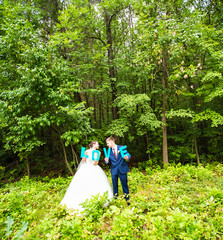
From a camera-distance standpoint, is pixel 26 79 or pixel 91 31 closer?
pixel 26 79

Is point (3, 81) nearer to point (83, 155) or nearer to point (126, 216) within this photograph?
point (83, 155)

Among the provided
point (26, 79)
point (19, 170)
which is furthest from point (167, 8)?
point (19, 170)

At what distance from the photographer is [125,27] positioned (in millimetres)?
10938

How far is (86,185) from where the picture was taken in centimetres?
379

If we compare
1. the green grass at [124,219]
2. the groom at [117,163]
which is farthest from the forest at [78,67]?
the green grass at [124,219]

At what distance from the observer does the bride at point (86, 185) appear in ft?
12.3

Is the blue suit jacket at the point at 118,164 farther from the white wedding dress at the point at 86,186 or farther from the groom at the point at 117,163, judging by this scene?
the white wedding dress at the point at 86,186

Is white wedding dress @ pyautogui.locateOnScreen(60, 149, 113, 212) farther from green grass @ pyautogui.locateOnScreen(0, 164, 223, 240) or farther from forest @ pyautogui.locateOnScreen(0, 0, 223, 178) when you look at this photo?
forest @ pyautogui.locateOnScreen(0, 0, 223, 178)

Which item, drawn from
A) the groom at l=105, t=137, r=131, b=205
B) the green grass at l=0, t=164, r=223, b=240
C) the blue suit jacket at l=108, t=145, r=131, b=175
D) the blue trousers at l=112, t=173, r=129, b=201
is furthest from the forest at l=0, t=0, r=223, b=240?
the blue suit jacket at l=108, t=145, r=131, b=175

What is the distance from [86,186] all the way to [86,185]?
2cm

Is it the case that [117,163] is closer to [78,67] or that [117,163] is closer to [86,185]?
[86,185]

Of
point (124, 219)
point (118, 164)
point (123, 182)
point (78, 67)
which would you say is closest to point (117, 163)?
point (118, 164)

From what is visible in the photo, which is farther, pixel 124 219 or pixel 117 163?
pixel 117 163

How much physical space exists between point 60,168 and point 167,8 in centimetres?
1145
